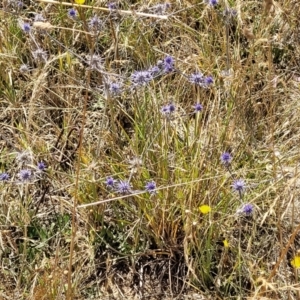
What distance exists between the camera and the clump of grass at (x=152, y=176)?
5.03ft

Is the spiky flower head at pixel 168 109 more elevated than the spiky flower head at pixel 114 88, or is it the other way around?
the spiky flower head at pixel 168 109

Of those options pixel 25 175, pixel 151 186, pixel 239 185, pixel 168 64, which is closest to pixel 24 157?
pixel 25 175

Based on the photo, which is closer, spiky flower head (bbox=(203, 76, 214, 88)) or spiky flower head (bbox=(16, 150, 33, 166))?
spiky flower head (bbox=(16, 150, 33, 166))

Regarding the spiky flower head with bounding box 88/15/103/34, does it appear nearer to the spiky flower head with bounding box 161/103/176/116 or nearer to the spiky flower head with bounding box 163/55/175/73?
the spiky flower head with bounding box 163/55/175/73

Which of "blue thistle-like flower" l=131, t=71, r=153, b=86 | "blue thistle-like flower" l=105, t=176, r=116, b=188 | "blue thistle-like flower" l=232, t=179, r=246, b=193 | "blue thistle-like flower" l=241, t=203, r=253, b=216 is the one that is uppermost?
"blue thistle-like flower" l=131, t=71, r=153, b=86

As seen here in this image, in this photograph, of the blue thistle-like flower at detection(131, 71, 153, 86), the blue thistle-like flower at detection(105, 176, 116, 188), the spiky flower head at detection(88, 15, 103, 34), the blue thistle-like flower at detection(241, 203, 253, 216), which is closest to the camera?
the blue thistle-like flower at detection(241, 203, 253, 216)

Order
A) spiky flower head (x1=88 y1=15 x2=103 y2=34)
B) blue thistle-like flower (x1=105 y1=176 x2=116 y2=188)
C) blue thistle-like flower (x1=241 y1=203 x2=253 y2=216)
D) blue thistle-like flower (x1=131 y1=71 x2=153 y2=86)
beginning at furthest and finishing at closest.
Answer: spiky flower head (x1=88 y1=15 x2=103 y2=34)
blue thistle-like flower (x1=131 y1=71 x2=153 y2=86)
blue thistle-like flower (x1=105 y1=176 x2=116 y2=188)
blue thistle-like flower (x1=241 y1=203 x2=253 y2=216)

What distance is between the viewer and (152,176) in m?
1.67

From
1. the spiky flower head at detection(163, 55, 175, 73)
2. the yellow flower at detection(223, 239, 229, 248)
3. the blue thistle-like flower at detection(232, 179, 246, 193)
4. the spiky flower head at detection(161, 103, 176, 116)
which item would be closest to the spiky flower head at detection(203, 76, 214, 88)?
the spiky flower head at detection(163, 55, 175, 73)

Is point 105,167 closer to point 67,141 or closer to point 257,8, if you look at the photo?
point 67,141

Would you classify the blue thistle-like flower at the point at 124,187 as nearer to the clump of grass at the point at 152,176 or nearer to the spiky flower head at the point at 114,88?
the clump of grass at the point at 152,176

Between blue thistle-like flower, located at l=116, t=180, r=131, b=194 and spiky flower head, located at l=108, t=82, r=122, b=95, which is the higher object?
spiky flower head, located at l=108, t=82, r=122, b=95

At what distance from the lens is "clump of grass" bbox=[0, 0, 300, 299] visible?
1.53 metres

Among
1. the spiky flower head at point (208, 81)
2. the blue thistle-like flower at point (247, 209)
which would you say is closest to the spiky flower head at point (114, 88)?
the spiky flower head at point (208, 81)
